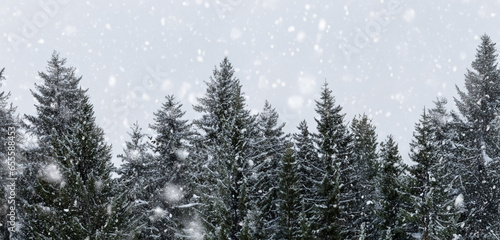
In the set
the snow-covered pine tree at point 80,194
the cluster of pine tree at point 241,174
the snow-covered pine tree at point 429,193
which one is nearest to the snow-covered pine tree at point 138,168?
the cluster of pine tree at point 241,174

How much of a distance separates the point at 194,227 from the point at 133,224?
4.76 metres

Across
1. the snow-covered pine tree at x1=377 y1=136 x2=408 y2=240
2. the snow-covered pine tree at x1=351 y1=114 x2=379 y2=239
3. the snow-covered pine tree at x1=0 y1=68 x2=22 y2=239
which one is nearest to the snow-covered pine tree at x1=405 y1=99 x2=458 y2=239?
the snow-covered pine tree at x1=377 y1=136 x2=408 y2=240

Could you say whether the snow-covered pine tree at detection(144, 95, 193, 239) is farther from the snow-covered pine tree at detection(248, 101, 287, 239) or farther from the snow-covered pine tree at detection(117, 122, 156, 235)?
the snow-covered pine tree at detection(248, 101, 287, 239)

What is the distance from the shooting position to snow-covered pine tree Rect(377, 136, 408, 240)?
23.3m

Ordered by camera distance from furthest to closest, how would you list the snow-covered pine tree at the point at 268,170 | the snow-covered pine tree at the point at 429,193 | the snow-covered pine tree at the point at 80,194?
the snow-covered pine tree at the point at 429,193, the snow-covered pine tree at the point at 268,170, the snow-covered pine tree at the point at 80,194

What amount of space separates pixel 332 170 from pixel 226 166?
742 centimetres

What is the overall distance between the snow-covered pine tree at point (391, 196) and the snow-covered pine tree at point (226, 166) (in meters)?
9.12

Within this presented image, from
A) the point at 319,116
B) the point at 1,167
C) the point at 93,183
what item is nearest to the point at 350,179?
the point at 319,116

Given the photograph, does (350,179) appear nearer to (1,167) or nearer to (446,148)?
(446,148)

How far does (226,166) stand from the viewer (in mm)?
18812

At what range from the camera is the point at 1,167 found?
770 inches

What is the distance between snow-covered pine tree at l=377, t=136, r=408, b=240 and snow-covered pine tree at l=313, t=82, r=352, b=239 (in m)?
2.08

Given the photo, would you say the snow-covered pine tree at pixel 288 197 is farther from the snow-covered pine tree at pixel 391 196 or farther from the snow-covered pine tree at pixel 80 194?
the snow-covered pine tree at pixel 80 194

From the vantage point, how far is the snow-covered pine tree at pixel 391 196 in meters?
23.3
